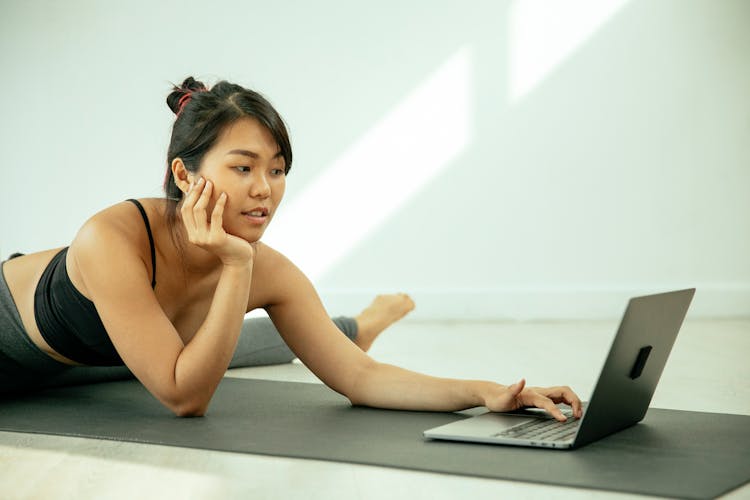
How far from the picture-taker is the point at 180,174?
2.04m

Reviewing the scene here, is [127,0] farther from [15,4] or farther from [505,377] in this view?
[505,377]

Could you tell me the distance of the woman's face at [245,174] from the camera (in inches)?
76.7

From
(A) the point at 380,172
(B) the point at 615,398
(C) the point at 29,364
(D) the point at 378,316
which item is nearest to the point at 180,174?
(C) the point at 29,364

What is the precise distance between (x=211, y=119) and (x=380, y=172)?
2.90 metres

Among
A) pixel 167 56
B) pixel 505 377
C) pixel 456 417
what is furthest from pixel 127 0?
pixel 456 417

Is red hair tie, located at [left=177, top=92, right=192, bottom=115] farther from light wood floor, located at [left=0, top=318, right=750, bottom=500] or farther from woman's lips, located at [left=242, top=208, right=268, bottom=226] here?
light wood floor, located at [left=0, top=318, right=750, bottom=500]

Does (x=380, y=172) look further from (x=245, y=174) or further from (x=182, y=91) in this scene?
(x=245, y=174)

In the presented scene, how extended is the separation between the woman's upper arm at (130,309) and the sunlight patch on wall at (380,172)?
2909 millimetres

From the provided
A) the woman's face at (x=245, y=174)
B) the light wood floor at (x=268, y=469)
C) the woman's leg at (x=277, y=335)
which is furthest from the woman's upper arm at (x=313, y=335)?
the woman's leg at (x=277, y=335)

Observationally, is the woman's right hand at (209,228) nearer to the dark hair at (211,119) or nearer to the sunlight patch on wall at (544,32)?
the dark hair at (211,119)

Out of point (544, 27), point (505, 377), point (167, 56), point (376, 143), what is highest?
point (544, 27)

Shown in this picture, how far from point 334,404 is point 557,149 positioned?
112 inches

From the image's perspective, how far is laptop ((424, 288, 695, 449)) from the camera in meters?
1.64

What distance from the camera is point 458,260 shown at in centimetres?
486
